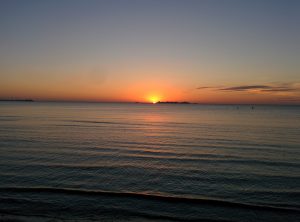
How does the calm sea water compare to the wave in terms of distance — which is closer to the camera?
the calm sea water

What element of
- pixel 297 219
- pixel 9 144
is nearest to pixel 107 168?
pixel 297 219

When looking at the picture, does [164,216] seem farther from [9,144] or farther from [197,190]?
[9,144]

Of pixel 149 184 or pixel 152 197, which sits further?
pixel 149 184

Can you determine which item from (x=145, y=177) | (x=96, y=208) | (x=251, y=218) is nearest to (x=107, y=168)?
(x=145, y=177)

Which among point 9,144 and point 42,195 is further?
point 9,144

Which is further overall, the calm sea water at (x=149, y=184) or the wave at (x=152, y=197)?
the wave at (x=152, y=197)

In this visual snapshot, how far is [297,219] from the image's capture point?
10883 millimetres

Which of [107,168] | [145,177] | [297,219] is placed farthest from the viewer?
[107,168]

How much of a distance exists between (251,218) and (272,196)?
3.38m

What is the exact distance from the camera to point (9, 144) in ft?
91.4

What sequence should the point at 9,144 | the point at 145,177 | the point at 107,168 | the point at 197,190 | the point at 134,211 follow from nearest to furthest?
the point at 134,211 < the point at 197,190 < the point at 145,177 < the point at 107,168 < the point at 9,144

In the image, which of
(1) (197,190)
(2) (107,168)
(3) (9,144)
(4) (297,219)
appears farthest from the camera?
(3) (9,144)

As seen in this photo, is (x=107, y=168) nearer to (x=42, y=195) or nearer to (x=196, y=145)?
(x=42, y=195)

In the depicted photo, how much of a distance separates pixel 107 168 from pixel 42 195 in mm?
5962
